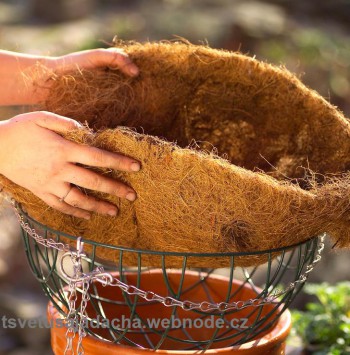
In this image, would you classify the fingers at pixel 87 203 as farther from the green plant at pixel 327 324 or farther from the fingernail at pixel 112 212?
the green plant at pixel 327 324

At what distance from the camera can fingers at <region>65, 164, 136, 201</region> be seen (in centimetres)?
84

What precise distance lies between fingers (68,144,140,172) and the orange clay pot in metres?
0.26

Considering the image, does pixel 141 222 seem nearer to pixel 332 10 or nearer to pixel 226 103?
pixel 226 103

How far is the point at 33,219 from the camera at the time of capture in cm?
94

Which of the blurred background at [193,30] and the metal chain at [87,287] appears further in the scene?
the blurred background at [193,30]

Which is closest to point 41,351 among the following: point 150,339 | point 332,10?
point 150,339

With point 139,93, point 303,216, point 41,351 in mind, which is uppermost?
point 139,93

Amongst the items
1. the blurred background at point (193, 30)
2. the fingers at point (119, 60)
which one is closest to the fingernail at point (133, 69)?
the fingers at point (119, 60)

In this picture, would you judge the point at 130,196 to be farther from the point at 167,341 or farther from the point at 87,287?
the point at 167,341

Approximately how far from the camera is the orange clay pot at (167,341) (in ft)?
2.97

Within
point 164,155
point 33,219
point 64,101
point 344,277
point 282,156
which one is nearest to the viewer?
point 164,155

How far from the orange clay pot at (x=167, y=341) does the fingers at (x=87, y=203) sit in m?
0.19

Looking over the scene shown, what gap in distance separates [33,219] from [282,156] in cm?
46

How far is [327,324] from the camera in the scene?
1.34 metres
